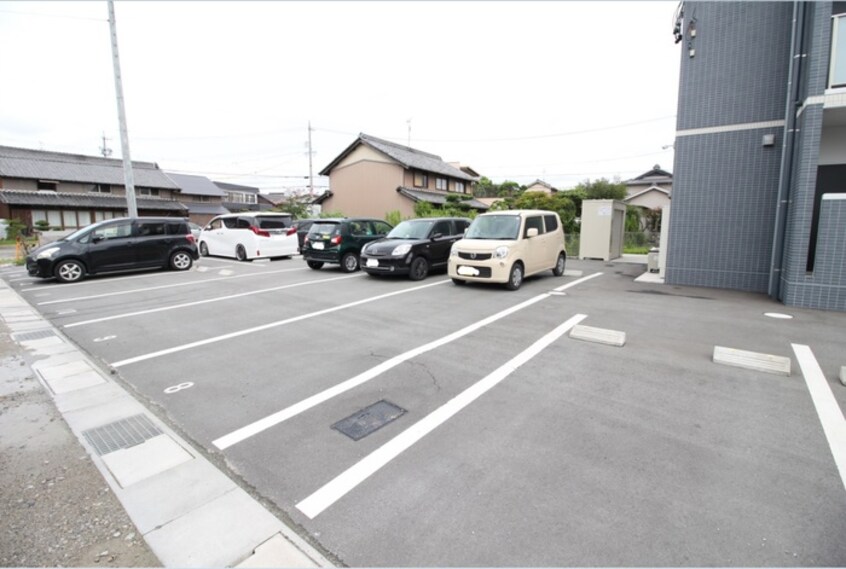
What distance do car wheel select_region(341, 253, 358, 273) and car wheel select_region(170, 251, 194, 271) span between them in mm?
4532

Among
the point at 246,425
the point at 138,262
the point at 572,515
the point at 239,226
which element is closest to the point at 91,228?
the point at 138,262

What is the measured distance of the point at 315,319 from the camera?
20.6 ft

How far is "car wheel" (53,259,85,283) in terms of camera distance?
31.8ft

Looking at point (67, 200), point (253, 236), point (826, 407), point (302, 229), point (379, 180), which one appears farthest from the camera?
point (67, 200)

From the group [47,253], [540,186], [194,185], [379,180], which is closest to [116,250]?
[47,253]

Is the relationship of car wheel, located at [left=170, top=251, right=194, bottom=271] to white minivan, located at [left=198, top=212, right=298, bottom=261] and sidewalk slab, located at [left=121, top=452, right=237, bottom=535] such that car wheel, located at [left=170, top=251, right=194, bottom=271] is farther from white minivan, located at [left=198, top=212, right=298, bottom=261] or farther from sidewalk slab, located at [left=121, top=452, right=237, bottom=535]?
sidewalk slab, located at [left=121, top=452, right=237, bottom=535]

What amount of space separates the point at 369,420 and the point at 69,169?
41.3m

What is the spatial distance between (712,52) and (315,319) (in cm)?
906

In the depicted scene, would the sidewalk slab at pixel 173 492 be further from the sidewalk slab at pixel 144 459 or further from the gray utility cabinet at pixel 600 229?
the gray utility cabinet at pixel 600 229

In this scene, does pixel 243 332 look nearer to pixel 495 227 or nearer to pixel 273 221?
pixel 495 227

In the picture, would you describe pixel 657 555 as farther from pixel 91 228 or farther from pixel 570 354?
pixel 91 228

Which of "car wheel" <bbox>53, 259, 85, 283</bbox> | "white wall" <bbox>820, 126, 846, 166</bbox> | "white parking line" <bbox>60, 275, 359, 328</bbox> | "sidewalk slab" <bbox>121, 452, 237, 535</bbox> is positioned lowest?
"sidewalk slab" <bbox>121, 452, 237, 535</bbox>

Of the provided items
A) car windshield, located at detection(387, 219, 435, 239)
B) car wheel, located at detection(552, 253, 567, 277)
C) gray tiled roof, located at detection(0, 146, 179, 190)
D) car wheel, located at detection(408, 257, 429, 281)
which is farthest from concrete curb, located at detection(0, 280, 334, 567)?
gray tiled roof, located at detection(0, 146, 179, 190)

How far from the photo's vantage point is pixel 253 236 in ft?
45.1
